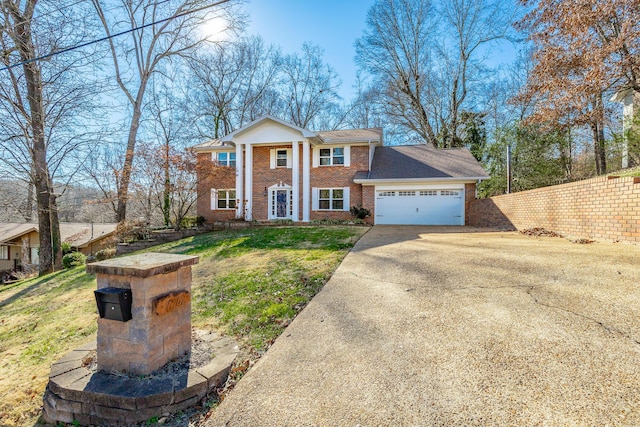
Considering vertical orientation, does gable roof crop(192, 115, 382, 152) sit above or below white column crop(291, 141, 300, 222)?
above

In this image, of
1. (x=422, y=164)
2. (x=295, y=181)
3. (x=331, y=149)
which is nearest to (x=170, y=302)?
(x=295, y=181)

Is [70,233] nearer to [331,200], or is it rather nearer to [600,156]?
[331,200]

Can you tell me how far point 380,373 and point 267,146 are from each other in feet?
49.1

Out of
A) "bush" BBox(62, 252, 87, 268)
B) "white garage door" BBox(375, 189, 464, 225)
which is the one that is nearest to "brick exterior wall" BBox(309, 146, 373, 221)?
"white garage door" BBox(375, 189, 464, 225)

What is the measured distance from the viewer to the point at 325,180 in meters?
16.0

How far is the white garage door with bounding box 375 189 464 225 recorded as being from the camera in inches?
577

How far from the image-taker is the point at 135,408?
238cm

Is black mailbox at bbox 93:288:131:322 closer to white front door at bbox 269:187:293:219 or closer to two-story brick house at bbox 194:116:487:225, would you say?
two-story brick house at bbox 194:116:487:225

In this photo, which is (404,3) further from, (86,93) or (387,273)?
(387,273)

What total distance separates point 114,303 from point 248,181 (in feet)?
45.0

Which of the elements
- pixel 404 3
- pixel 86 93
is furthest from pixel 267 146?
pixel 404 3

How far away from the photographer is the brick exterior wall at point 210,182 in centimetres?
1357

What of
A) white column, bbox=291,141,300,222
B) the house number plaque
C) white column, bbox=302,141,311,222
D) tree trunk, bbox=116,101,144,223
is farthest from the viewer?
white column, bbox=302,141,311,222

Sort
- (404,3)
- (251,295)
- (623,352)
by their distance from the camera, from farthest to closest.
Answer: (404,3) < (251,295) < (623,352)
